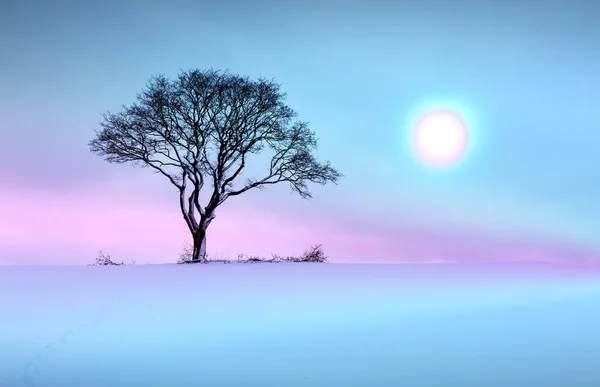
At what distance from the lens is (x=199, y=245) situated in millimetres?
31422

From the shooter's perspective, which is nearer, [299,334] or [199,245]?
[299,334]

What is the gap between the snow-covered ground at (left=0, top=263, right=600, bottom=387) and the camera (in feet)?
21.5

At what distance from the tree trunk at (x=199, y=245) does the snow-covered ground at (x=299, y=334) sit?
13.4 metres

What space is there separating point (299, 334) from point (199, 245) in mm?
23010

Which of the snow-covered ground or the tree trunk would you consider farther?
the tree trunk

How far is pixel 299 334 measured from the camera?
907 centimetres

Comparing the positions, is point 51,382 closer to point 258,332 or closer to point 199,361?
point 199,361

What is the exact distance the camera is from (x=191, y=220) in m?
31.8

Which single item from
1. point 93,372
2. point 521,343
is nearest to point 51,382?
point 93,372

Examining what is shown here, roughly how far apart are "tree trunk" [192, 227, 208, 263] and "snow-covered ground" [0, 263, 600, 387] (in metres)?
13.4

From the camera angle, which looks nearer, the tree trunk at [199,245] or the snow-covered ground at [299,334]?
the snow-covered ground at [299,334]

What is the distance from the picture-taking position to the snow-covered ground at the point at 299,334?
6.56 metres

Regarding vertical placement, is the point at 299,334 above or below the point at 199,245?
below

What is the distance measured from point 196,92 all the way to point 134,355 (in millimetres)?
25957
